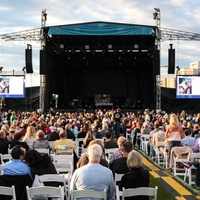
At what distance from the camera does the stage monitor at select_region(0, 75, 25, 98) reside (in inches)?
1294

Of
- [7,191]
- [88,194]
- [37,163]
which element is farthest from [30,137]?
[88,194]

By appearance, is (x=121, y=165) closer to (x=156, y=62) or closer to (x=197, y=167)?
(x=197, y=167)

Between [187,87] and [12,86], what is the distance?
13.7 m

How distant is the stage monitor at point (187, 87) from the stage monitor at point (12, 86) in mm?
12095

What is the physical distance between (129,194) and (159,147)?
25.2ft

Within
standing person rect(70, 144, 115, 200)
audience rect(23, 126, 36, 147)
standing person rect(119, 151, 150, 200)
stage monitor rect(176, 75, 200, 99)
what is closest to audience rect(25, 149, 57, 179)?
standing person rect(70, 144, 115, 200)

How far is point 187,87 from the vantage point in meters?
32.3

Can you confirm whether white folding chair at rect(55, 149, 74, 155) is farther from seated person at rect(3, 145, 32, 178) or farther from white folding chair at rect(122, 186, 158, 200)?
white folding chair at rect(122, 186, 158, 200)

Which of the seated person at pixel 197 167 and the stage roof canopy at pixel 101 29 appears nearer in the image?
the seated person at pixel 197 167

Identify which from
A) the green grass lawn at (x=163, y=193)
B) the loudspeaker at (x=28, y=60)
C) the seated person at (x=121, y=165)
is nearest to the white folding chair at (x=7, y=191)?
the seated person at (x=121, y=165)

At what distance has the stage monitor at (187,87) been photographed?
32219 mm

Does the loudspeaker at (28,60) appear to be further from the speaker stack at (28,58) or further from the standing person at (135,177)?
Answer: the standing person at (135,177)

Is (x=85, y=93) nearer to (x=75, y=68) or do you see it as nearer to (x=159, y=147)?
(x=75, y=68)

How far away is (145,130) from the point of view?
16.3m
